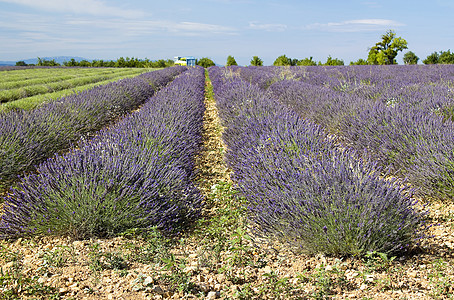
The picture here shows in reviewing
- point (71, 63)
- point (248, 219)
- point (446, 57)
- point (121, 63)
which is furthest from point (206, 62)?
point (248, 219)

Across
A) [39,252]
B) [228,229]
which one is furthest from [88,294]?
[228,229]

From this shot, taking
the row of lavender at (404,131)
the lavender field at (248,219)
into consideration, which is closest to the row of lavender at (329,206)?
the lavender field at (248,219)

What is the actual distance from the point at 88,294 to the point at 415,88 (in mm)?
7564

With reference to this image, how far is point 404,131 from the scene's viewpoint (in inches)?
162

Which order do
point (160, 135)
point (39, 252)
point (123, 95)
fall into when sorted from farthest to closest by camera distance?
point (123, 95) → point (160, 135) → point (39, 252)

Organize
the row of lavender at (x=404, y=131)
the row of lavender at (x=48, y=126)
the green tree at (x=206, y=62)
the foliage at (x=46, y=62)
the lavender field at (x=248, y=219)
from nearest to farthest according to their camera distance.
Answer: the lavender field at (x=248, y=219)
the row of lavender at (x=404, y=131)
the row of lavender at (x=48, y=126)
the foliage at (x=46, y=62)
the green tree at (x=206, y=62)

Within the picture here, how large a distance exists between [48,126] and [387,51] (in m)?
41.4

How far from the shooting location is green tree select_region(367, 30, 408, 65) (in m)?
38.8

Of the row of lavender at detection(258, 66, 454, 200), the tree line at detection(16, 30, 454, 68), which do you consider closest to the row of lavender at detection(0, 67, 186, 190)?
the row of lavender at detection(258, 66, 454, 200)

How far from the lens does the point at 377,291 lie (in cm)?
192

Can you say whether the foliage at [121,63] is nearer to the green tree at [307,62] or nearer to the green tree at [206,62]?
the green tree at [206,62]

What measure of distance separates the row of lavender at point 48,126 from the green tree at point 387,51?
36.9m

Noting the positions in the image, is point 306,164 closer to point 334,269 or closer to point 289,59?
point 334,269

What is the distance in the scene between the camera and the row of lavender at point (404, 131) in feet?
11.1
